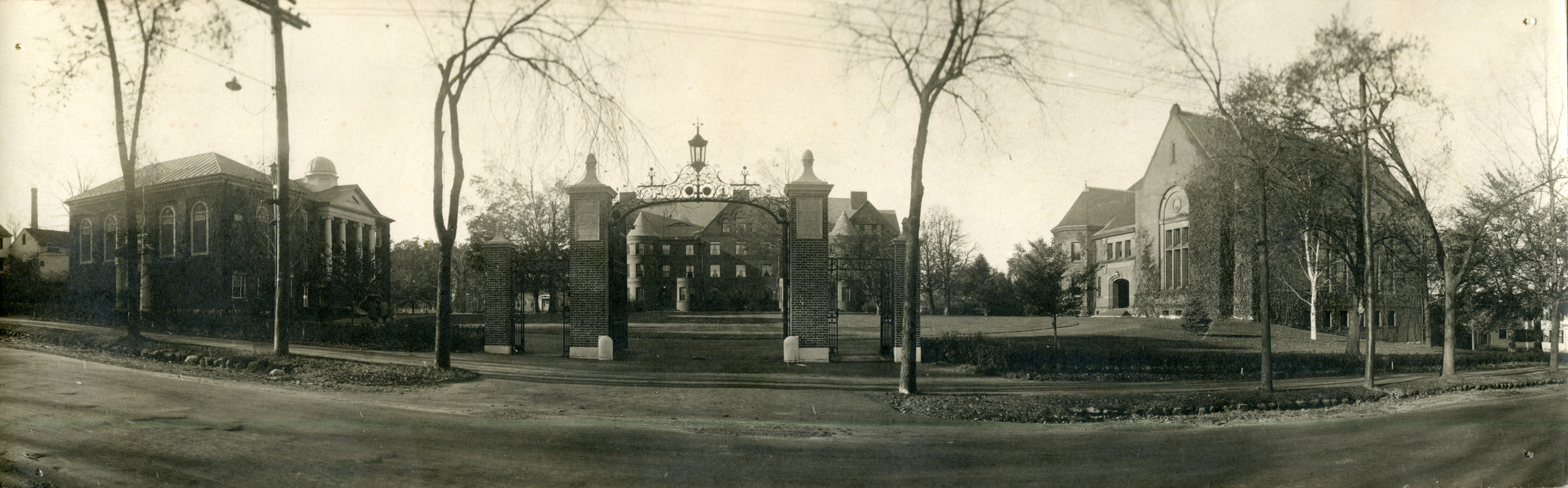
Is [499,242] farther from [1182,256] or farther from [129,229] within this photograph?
[1182,256]

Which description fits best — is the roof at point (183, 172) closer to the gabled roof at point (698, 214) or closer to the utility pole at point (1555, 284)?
the utility pole at point (1555, 284)

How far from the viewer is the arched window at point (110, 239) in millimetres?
16484

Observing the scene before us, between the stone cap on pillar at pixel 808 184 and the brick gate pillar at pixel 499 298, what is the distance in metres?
6.69

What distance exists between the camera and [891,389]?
12781 mm

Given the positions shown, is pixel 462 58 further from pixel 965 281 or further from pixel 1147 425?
pixel 965 281

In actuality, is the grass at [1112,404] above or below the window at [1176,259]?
below

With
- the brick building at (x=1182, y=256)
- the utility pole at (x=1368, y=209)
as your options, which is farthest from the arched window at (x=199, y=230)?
the utility pole at (x=1368, y=209)

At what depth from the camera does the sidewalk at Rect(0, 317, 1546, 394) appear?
13117mm

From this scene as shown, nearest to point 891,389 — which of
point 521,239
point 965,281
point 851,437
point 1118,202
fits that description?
point 851,437

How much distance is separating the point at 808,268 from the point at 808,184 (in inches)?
68.7

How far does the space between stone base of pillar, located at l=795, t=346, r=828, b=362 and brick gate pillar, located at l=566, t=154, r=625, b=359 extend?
4098 mm

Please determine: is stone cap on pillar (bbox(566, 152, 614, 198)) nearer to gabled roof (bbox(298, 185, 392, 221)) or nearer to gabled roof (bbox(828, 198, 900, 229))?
gabled roof (bbox(298, 185, 392, 221))

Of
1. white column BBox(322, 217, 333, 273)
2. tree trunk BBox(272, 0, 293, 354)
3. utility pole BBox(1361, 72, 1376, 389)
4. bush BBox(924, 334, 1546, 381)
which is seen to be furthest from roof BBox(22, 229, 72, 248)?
Result: utility pole BBox(1361, 72, 1376, 389)

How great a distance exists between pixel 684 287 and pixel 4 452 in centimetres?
5687
